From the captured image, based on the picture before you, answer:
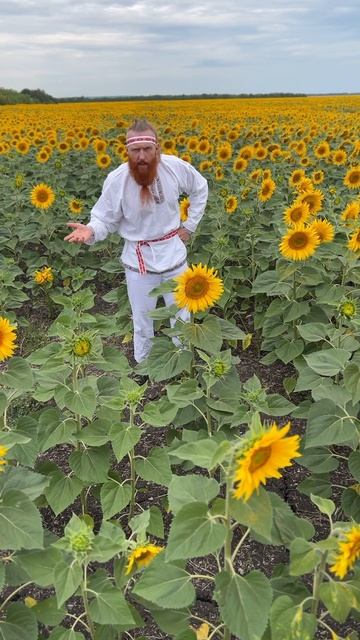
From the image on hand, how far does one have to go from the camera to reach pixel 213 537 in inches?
55.7

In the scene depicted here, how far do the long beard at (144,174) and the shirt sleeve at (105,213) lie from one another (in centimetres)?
19

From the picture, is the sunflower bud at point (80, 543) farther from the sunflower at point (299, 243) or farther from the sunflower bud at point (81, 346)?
the sunflower at point (299, 243)

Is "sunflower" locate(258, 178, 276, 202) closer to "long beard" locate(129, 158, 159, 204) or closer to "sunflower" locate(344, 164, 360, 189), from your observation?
"sunflower" locate(344, 164, 360, 189)

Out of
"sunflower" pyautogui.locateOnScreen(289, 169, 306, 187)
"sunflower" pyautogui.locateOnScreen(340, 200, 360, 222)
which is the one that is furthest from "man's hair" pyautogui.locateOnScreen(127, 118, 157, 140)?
"sunflower" pyautogui.locateOnScreen(289, 169, 306, 187)

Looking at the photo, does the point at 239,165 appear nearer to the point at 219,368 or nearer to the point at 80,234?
the point at 80,234

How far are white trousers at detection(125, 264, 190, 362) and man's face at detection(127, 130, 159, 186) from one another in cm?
66

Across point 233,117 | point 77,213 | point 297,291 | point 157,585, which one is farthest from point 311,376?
point 233,117

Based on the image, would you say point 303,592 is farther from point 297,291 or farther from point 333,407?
point 297,291

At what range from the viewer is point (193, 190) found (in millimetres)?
4164

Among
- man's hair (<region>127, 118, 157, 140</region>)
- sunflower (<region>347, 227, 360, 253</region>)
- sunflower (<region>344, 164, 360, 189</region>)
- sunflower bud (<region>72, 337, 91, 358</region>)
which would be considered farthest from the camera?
sunflower (<region>344, 164, 360, 189</region>)

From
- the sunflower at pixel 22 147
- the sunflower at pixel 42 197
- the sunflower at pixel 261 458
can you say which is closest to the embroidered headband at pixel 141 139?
the sunflower at pixel 42 197

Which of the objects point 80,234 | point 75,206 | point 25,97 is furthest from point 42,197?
point 25,97

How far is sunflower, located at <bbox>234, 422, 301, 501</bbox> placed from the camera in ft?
4.00

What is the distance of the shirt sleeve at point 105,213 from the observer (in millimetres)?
3850
